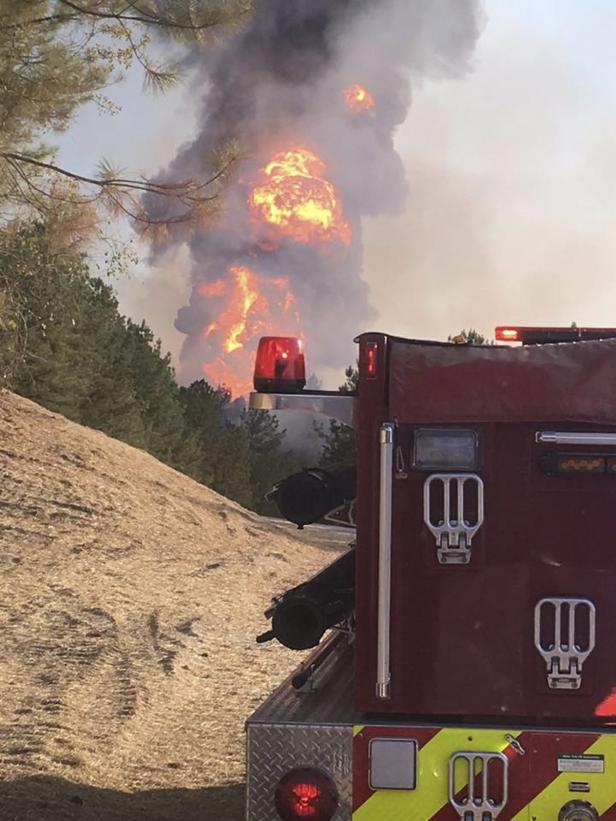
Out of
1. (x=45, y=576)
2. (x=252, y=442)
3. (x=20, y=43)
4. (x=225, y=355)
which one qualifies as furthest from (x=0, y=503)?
(x=252, y=442)

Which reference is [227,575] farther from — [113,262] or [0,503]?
[113,262]

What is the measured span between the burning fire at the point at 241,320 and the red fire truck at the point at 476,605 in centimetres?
4274

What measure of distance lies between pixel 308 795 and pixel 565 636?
89 cm

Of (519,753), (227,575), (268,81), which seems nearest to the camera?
(519,753)

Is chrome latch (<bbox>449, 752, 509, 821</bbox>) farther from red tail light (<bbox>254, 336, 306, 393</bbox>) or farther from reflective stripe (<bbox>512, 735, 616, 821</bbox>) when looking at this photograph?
red tail light (<bbox>254, 336, 306, 393</bbox>)

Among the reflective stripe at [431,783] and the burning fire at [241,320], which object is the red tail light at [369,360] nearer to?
the reflective stripe at [431,783]

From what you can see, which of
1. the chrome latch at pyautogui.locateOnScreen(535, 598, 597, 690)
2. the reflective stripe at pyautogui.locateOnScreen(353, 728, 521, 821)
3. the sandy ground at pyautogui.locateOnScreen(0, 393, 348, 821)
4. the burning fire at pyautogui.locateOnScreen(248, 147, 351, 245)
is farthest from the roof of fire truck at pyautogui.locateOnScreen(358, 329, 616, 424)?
the burning fire at pyautogui.locateOnScreen(248, 147, 351, 245)

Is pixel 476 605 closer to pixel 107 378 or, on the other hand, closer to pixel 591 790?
pixel 591 790

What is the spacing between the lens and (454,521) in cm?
329

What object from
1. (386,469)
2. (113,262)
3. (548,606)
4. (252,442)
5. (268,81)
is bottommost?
(548,606)

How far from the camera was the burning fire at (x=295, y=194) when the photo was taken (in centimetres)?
3741

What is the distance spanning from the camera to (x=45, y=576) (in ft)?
41.7

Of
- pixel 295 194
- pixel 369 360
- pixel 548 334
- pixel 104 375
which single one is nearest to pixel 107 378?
pixel 104 375

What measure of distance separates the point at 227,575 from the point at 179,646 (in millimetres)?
4697
